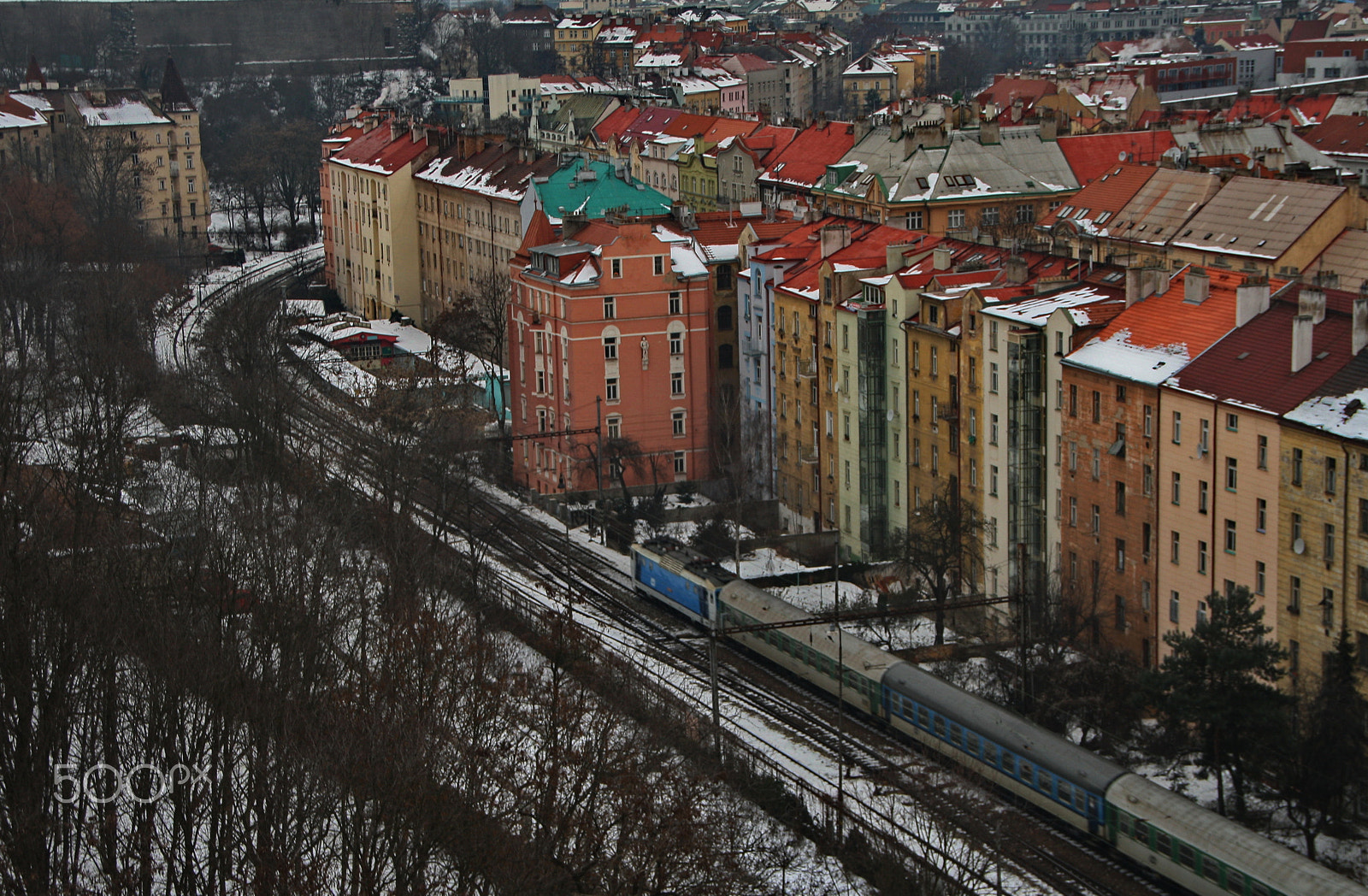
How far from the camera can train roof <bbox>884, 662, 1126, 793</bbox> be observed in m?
40.8

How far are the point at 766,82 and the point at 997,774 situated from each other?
485ft

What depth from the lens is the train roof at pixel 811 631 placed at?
1922 inches

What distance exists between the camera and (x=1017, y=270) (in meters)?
56.9

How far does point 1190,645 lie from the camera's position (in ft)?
136

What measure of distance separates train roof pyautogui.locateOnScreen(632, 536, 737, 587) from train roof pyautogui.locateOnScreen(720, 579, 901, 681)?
0.84 m

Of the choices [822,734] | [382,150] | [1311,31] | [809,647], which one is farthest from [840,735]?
[1311,31]

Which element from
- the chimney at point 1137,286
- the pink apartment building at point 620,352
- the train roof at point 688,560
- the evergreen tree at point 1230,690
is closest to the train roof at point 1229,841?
the evergreen tree at point 1230,690

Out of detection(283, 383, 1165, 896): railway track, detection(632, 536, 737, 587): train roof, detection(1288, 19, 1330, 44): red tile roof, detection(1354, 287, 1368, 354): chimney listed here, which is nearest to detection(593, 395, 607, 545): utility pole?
detection(283, 383, 1165, 896): railway track

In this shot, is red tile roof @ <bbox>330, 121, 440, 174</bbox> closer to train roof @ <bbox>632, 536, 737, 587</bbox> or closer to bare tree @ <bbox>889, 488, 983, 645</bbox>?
train roof @ <bbox>632, 536, 737, 587</bbox>

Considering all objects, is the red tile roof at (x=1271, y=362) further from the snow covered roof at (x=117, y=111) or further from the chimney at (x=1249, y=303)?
the snow covered roof at (x=117, y=111)

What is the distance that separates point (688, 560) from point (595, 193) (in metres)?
29.8

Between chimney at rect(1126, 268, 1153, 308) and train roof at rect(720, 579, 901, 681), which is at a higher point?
chimney at rect(1126, 268, 1153, 308)

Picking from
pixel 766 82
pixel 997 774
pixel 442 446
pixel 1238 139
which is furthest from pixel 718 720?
pixel 766 82

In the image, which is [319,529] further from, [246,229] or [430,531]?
[246,229]
